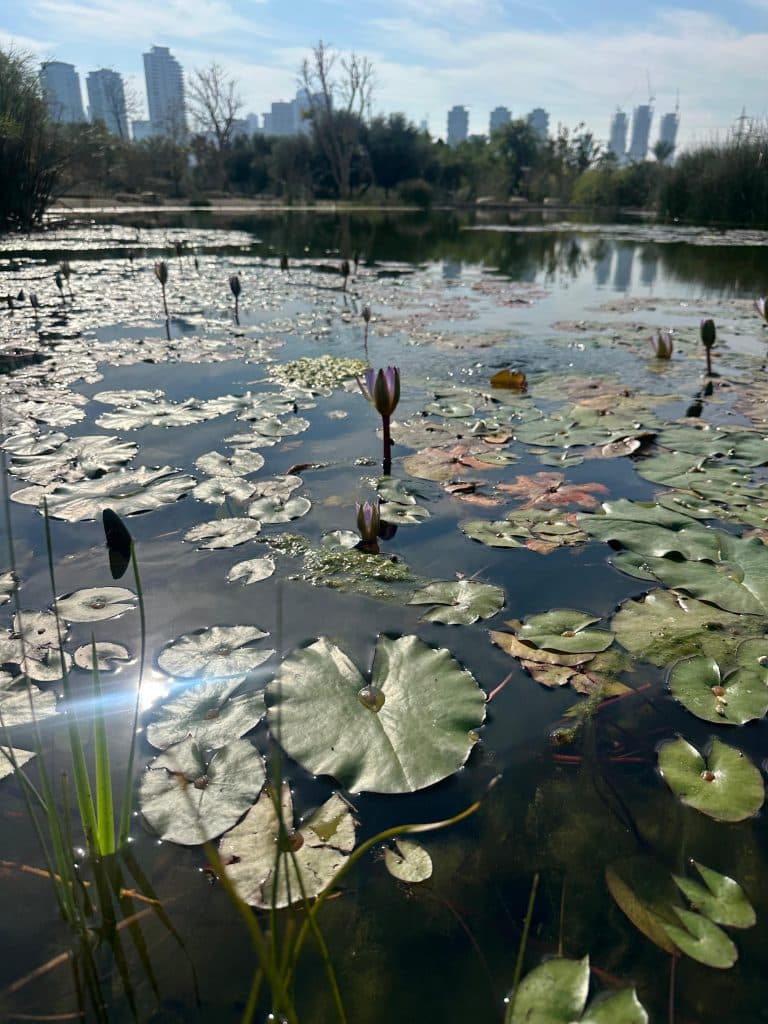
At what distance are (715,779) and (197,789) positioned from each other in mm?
935

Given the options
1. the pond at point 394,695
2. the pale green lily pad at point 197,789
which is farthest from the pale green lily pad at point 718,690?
the pale green lily pad at point 197,789

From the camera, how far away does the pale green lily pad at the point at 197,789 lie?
41.0 inches

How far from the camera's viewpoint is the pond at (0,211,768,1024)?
858 millimetres

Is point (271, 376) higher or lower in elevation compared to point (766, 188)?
lower

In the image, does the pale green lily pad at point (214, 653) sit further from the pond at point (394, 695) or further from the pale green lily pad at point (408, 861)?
the pale green lily pad at point (408, 861)

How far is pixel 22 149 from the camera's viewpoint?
10.7m

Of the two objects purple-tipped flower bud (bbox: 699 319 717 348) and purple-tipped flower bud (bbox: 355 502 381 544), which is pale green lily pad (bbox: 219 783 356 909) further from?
purple-tipped flower bud (bbox: 699 319 717 348)

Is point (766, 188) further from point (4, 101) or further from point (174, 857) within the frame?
point (174, 857)

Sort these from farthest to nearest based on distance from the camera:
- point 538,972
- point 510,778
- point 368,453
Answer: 1. point 368,453
2. point 510,778
3. point 538,972

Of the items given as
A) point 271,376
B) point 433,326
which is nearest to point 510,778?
point 271,376

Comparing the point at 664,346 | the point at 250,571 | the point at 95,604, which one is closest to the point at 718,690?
the point at 250,571

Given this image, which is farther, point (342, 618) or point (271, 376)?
point (271, 376)

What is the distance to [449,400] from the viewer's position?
3332mm

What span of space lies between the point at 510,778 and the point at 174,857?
600 mm
